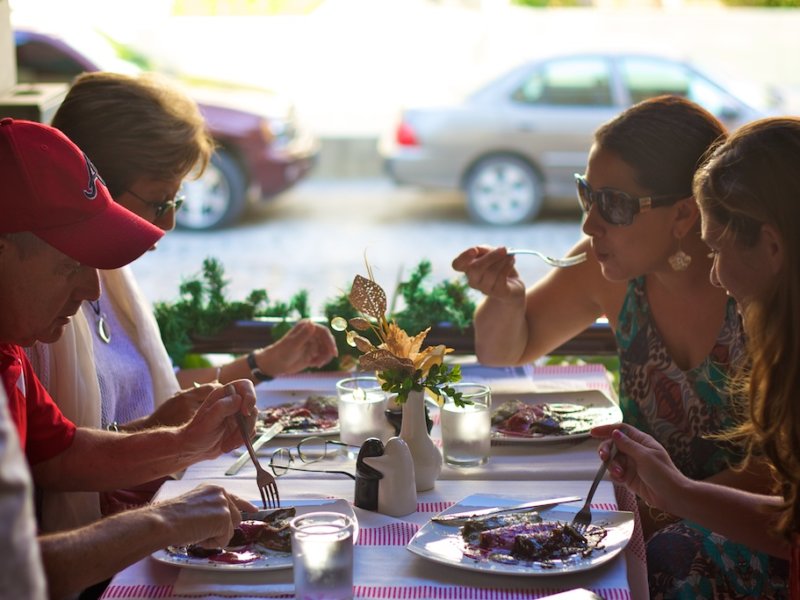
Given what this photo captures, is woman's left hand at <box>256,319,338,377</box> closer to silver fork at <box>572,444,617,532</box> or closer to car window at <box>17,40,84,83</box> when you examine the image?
silver fork at <box>572,444,617,532</box>

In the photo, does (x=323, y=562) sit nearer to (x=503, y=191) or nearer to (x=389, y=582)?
(x=389, y=582)

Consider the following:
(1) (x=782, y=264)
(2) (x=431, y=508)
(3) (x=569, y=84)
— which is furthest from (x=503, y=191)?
(1) (x=782, y=264)

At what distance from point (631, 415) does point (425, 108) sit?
21.0 feet

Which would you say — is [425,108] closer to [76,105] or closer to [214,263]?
[214,263]

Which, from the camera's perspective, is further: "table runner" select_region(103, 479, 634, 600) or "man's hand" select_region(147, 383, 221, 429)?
"man's hand" select_region(147, 383, 221, 429)

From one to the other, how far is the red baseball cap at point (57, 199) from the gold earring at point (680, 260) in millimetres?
1221

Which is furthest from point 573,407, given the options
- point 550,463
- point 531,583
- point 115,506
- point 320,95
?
point 320,95

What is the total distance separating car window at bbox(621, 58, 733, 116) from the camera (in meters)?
8.27

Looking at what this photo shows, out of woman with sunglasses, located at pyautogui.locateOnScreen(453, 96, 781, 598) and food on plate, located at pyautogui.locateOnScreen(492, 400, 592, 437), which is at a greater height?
woman with sunglasses, located at pyautogui.locateOnScreen(453, 96, 781, 598)

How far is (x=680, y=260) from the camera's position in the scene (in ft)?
8.10

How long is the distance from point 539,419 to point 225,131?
6.60m

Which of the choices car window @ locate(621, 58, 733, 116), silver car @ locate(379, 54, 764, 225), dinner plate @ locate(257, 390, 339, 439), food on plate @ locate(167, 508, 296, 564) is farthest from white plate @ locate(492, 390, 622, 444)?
car window @ locate(621, 58, 733, 116)

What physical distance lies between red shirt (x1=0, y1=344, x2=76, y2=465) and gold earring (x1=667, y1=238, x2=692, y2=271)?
4.38 feet

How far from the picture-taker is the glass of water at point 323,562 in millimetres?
1540
